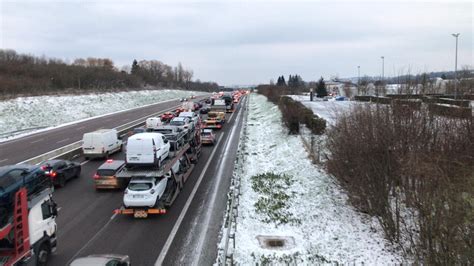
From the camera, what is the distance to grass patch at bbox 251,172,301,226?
1563 cm

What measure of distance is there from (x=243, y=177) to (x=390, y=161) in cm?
1043

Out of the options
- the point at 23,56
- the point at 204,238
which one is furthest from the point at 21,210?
the point at 23,56

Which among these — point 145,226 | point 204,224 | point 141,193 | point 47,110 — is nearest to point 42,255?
point 145,226

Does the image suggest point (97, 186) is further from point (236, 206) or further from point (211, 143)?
point (211, 143)

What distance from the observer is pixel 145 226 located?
14.9m

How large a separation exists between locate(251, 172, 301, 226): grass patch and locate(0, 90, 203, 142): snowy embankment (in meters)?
29.2

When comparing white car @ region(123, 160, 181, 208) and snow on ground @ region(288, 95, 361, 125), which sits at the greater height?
snow on ground @ region(288, 95, 361, 125)

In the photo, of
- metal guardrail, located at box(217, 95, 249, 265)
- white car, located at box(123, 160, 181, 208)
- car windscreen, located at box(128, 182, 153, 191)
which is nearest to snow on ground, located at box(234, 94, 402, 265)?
metal guardrail, located at box(217, 95, 249, 265)

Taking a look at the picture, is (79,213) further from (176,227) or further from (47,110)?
(47,110)

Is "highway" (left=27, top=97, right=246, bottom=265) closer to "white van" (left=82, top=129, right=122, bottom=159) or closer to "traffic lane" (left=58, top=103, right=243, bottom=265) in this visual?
"traffic lane" (left=58, top=103, right=243, bottom=265)

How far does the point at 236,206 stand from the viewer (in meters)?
16.4

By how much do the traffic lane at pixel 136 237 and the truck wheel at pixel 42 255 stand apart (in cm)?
114

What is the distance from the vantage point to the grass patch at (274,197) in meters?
15.6

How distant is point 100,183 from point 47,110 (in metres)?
38.8
